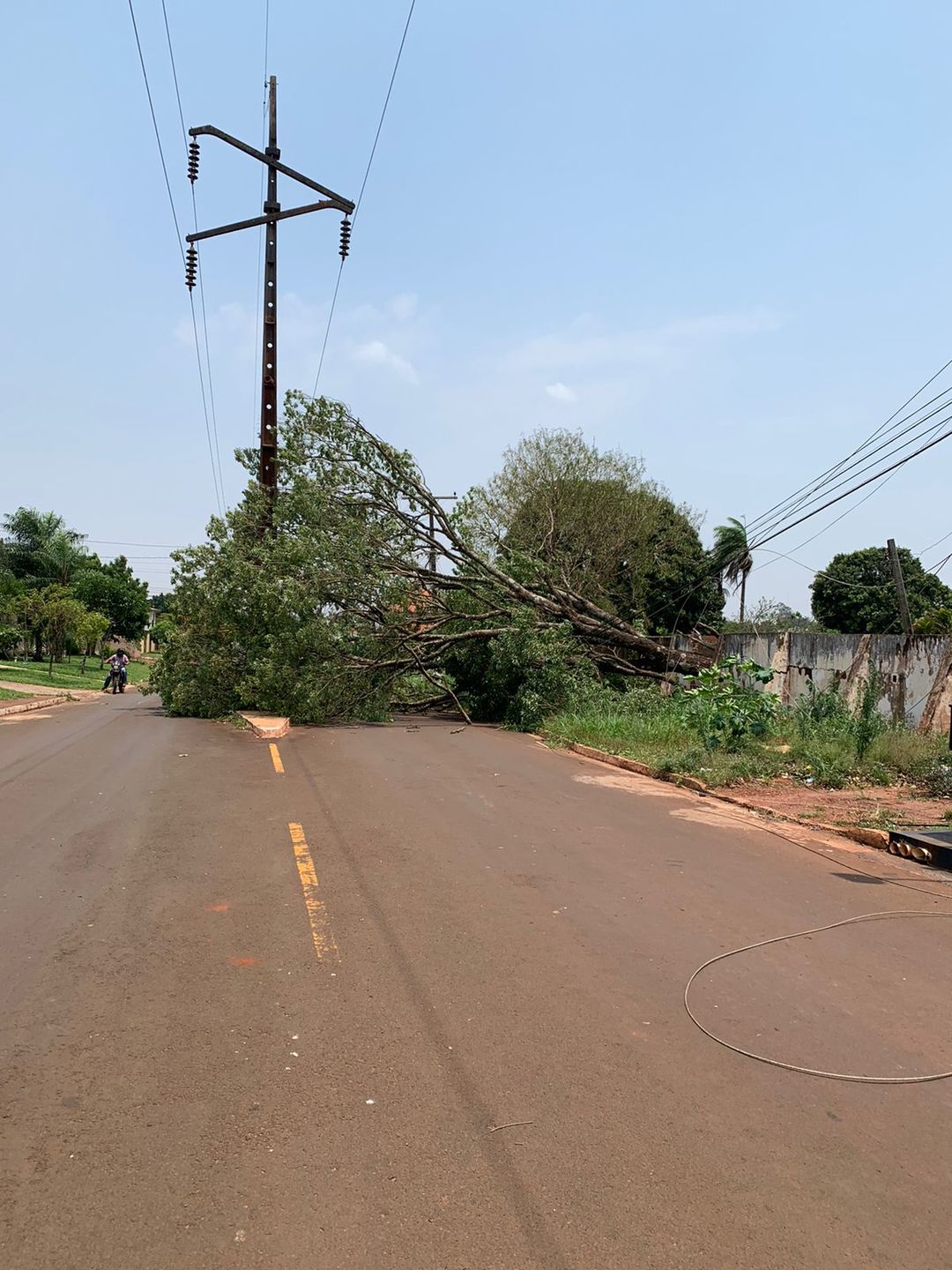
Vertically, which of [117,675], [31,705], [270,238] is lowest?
[31,705]

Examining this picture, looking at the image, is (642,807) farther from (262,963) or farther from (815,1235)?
(815,1235)

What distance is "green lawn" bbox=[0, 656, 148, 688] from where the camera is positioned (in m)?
36.7

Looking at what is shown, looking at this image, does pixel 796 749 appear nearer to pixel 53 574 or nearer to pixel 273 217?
pixel 273 217

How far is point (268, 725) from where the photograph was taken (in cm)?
1800

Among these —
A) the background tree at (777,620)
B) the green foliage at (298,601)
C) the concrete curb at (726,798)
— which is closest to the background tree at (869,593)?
the background tree at (777,620)

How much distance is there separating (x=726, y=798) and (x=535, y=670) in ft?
33.3

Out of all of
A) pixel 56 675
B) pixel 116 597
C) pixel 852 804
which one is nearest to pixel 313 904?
pixel 852 804

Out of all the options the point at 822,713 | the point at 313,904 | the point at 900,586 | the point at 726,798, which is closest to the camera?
the point at 313,904

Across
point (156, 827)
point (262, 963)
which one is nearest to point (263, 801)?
point (156, 827)

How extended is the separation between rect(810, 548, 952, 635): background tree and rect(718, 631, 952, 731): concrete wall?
24910 mm

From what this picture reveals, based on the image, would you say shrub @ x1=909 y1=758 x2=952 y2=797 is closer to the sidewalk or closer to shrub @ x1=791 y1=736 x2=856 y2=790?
shrub @ x1=791 y1=736 x2=856 y2=790

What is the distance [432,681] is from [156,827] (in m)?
13.8

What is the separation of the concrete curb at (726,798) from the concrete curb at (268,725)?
5708mm

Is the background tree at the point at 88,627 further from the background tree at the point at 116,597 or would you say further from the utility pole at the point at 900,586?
the utility pole at the point at 900,586
